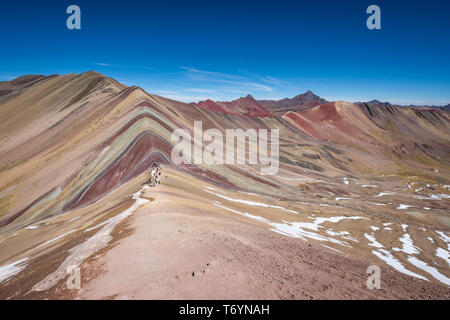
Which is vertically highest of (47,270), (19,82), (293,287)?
(19,82)

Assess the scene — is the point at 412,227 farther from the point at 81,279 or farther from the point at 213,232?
the point at 81,279

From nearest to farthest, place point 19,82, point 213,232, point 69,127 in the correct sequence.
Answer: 1. point 213,232
2. point 69,127
3. point 19,82

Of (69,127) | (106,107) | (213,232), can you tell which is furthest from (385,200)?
(69,127)

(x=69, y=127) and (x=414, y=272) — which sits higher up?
(x=69, y=127)

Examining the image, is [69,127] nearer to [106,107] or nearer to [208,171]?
[106,107]

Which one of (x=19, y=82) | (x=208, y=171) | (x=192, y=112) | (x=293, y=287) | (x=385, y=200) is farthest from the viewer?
(x=19, y=82)

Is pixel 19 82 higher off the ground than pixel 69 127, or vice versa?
pixel 19 82

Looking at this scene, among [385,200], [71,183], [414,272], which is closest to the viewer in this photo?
[414,272]

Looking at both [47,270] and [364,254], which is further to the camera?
[364,254]
